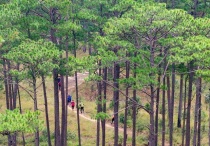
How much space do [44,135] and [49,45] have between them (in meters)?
12.9

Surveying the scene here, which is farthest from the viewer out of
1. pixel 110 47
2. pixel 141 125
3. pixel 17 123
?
pixel 141 125

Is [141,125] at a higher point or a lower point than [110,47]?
lower

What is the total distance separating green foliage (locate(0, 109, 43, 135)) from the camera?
1176 cm

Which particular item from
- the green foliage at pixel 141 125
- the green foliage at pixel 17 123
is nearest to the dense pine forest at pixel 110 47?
the green foliage at pixel 17 123

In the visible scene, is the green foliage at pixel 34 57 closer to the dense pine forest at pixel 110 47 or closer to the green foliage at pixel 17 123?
the dense pine forest at pixel 110 47

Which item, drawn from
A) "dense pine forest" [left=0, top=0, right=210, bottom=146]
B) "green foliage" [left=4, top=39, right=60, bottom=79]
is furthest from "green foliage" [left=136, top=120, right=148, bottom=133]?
"green foliage" [left=4, top=39, right=60, bottom=79]

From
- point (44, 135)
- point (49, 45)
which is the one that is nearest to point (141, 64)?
point (49, 45)

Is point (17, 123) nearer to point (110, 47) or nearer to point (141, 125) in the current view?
point (110, 47)

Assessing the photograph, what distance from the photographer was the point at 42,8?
20.2 metres

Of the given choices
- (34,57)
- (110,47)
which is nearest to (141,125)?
(110,47)

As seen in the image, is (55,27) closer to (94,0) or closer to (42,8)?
(42,8)

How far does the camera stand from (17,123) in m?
12.0

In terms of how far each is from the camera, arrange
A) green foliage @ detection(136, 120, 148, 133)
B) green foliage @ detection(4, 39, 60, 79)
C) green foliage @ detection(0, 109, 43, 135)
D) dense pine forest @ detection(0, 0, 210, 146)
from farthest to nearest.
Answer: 1. green foliage @ detection(136, 120, 148, 133)
2. green foliage @ detection(4, 39, 60, 79)
3. dense pine forest @ detection(0, 0, 210, 146)
4. green foliage @ detection(0, 109, 43, 135)

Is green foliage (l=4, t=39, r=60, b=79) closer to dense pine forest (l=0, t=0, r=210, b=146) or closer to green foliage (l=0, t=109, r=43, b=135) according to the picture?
dense pine forest (l=0, t=0, r=210, b=146)
